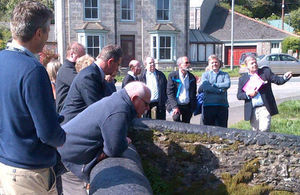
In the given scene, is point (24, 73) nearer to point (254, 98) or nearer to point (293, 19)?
point (254, 98)

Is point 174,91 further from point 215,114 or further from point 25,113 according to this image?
point 25,113

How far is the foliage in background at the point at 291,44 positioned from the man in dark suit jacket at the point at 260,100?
1378 inches

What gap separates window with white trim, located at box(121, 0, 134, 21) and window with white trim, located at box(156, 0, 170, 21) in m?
2.06

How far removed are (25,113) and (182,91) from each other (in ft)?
16.1

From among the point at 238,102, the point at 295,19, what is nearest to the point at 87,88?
the point at 238,102

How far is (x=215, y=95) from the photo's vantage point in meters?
7.11

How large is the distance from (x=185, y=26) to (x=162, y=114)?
25.2 metres

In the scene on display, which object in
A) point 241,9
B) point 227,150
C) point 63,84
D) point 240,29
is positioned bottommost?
point 227,150

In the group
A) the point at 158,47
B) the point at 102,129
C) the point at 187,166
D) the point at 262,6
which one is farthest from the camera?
the point at 262,6

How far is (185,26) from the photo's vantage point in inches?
1262

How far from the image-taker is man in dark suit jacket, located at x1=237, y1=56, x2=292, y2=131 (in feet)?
22.3

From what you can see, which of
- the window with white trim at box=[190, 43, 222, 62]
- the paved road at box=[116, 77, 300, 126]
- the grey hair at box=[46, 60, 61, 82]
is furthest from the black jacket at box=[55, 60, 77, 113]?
the window with white trim at box=[190, 43, 222, 62]

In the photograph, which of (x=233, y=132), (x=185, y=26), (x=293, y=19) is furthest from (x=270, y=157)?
(x=293, y=19)

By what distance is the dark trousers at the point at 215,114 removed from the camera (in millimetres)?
7141
